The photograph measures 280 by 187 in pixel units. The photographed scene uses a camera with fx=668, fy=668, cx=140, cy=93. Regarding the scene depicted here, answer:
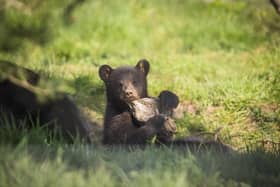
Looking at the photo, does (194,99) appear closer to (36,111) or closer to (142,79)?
(142,79)

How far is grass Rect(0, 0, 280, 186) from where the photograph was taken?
4.50 metres

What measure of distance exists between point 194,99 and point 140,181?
4.39 meters

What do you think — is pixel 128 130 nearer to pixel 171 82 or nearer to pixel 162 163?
pixel 162 163

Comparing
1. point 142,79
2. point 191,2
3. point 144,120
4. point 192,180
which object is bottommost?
point 192,180

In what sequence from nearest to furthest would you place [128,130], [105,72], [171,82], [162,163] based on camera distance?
[162,163]
[128,130]
[105,72]
[171,82]

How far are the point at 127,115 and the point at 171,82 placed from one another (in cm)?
289

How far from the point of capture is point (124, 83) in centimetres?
628

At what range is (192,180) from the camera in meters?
4.40

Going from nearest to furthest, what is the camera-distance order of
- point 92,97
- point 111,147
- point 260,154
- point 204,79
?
point 260,154
point 111,147
point 92,97
point 204,79

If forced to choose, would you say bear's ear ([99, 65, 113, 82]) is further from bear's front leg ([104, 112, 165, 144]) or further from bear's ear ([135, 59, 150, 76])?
bear's front leg ([104, 112, 165, 144])

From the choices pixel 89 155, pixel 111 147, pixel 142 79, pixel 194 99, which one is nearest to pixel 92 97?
pixel 194 99

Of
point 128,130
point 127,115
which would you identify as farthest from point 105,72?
point 128,130

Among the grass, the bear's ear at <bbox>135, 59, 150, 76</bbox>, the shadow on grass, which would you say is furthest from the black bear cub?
the shadow on grass

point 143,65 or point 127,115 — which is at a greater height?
point 143,65
